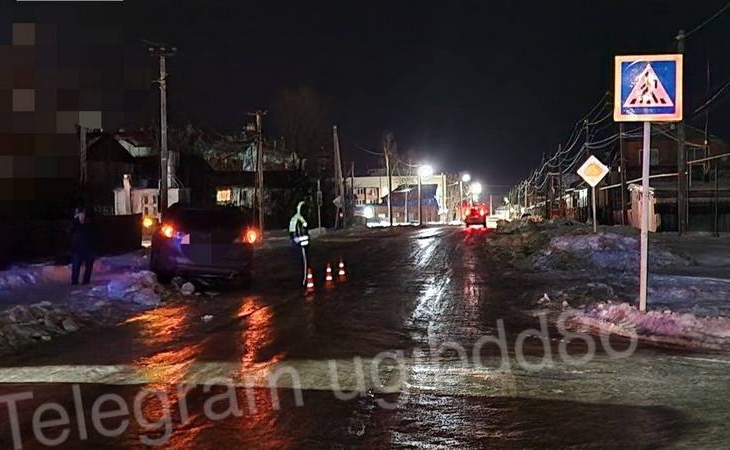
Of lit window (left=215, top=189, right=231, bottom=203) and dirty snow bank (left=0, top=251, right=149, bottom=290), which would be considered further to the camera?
lit window (left=215, top=189, right=231, bottom=203)

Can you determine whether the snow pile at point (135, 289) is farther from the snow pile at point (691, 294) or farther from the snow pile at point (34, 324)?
the snow pile at point (691, 294)

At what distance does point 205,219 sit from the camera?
16906 millimetres

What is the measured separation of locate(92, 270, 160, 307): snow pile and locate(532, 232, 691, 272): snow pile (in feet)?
33.0

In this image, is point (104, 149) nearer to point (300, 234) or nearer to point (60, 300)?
point (300, 234)

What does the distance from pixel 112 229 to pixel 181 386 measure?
21.6m

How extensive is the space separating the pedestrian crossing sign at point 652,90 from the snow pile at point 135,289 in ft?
29.5

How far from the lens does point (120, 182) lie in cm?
4828

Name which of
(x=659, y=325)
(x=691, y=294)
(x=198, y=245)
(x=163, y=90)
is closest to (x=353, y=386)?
(x=659, y=325)

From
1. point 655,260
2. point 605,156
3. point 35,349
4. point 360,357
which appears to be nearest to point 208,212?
point 35,349

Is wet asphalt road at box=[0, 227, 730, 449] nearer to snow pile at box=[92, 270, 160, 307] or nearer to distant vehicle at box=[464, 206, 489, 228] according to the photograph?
snow pile at box=[92, 270, 160, 307]

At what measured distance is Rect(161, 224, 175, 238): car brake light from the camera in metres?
16.7

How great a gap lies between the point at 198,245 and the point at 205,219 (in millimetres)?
657

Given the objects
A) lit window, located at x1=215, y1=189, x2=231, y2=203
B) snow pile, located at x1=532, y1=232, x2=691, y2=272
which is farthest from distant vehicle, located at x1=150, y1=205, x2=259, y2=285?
lit window, located at x1=215, y1=189, x2=231, y2=203

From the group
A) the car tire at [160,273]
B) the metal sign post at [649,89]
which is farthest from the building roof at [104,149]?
the metal sign post at [649,89]
